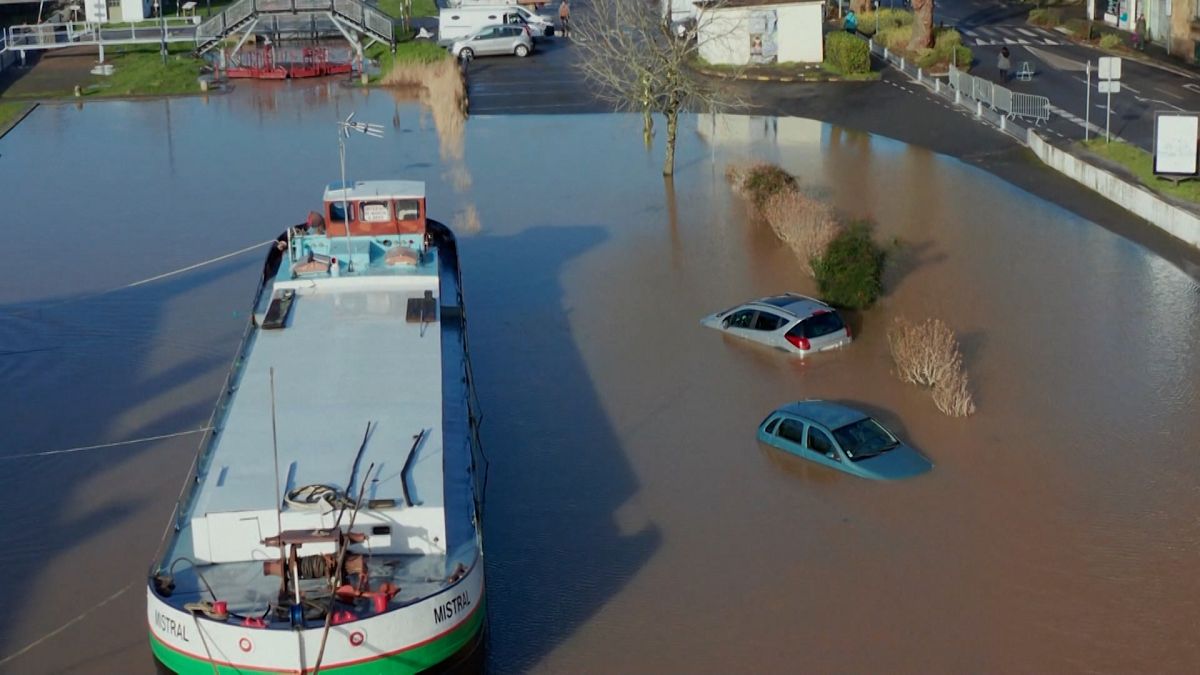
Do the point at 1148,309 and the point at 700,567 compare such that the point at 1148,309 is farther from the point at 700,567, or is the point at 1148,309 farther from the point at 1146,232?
the point at 700,567

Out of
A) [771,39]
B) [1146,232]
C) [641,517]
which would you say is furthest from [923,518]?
[771,39]

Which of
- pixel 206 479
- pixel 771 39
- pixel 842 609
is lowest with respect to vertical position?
pixel 842 609

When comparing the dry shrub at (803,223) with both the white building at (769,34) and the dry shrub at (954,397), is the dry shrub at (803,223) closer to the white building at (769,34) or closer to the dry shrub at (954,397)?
the dry shrub at (954,397)

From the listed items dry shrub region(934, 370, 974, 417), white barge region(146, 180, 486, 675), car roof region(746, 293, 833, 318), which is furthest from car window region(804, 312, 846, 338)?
white barge region(146, 180, 486, 675)

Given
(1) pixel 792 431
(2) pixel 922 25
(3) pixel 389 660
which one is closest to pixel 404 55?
(2) pixel 922 25

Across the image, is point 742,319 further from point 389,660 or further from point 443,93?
point 443,93

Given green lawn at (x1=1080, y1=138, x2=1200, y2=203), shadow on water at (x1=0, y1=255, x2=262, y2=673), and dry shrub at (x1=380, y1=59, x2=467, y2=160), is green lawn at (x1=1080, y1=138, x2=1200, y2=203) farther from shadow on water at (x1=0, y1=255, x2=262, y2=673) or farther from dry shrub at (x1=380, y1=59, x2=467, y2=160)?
shadow on water at (x1=0, y1=255, x2=262, y2=673)
